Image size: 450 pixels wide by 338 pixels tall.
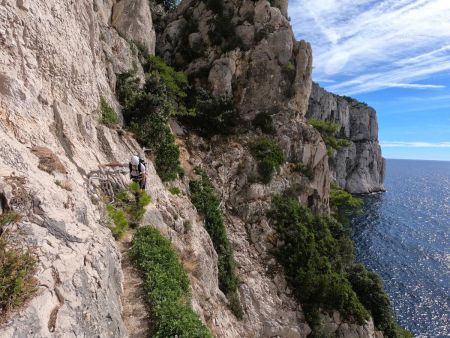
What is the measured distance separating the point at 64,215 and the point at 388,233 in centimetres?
5962

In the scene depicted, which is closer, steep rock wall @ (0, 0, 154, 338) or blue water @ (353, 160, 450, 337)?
steep rock wall @ (0, 0, 154, 338)

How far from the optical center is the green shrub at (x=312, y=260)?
21812 mm

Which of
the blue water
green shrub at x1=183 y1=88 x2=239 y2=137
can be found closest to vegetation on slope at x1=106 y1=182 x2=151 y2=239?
green shrub at x1=183 y1=88 x2=239 y2=137

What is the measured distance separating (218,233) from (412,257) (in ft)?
131

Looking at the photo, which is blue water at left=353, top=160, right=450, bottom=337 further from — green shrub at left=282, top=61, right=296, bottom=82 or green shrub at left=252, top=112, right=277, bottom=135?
green shrub at left=282, top=61, right=296, bottom=82

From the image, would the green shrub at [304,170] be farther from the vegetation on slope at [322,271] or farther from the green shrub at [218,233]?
the green shrub at [218,233]

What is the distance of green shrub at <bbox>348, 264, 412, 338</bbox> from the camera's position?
23.9 m

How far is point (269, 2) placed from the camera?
31.5 meters

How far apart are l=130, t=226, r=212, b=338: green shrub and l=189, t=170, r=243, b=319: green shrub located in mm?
7947

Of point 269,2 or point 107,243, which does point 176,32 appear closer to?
point 269,2

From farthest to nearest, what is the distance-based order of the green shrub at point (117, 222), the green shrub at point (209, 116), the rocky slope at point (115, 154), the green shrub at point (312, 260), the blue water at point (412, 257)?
the blue water at point (412, 257) < the green shrub at point (209, 116) < the green shrub at point (312, 260) < the green shrub at point (117, 222) < the rocky slope at point (115, 154)

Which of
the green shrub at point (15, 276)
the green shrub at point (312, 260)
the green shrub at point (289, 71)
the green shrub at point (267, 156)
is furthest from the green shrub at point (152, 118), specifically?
the green shrub at point (289, 71)

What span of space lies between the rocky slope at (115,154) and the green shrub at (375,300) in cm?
324

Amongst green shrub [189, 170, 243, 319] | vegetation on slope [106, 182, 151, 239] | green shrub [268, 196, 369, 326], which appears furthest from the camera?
green shrub [268, 196, 369, 326]
